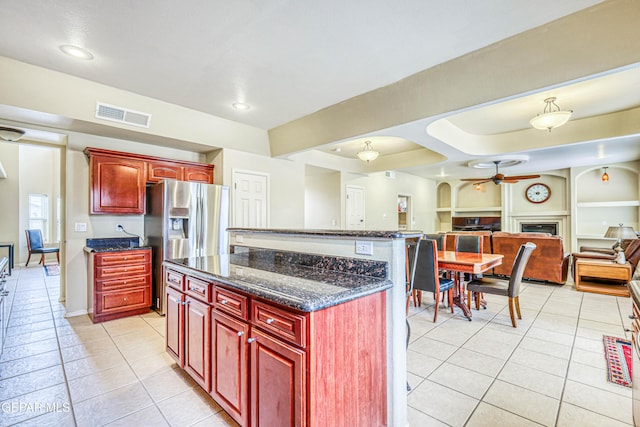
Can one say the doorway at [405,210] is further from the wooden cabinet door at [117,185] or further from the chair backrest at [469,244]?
the wooden cabinet door at [117,185]

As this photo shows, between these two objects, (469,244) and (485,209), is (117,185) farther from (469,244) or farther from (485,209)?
(485,209)

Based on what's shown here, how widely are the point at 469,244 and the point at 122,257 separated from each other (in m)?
5.04

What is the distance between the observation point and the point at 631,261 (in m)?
4.69

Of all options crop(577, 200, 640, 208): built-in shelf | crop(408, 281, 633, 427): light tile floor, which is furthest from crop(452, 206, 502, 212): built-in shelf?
crop(408, 281, 633, 427): light tile floor

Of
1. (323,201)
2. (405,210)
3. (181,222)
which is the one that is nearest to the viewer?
(181,222)

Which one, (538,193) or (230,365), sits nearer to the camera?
(230,365)

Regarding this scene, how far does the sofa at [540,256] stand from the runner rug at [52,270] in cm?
936

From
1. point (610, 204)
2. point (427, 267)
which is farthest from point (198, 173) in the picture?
point (610, 204)

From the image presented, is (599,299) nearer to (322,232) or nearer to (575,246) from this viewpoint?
(575,246)

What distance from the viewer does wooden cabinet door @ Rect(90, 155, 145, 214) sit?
3.63m

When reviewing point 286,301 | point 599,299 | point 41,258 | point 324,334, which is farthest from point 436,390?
point 41,258

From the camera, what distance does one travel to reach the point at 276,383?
1.37 m

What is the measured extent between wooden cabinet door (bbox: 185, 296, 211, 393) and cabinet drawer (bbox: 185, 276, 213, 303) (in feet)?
0.14

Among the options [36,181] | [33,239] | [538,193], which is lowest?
Result: [33,239]
